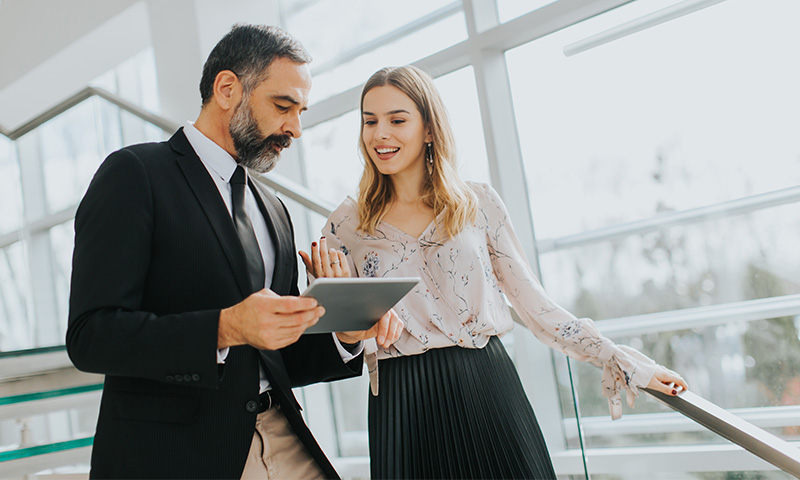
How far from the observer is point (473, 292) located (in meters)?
1.73

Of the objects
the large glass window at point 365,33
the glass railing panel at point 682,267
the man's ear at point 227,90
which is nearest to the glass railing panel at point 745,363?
the glass railing panel at point 682,267

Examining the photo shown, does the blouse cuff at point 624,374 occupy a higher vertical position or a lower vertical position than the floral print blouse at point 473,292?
lower

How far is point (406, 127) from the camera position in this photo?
1.91 m

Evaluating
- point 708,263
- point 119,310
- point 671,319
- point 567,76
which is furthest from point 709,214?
point 119,310

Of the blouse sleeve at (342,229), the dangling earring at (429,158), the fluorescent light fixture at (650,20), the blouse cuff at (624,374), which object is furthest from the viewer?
the fluorescent light fixture at (650,20)

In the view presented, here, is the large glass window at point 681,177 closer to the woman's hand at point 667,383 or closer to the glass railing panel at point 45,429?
the woman's hand at point 667,383

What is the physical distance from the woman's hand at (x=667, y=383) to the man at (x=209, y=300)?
0.61 meters

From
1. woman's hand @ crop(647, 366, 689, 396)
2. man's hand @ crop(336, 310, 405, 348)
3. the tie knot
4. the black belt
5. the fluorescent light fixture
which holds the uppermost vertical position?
the fluorescent light fixture

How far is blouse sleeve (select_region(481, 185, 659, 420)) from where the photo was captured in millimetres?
1580

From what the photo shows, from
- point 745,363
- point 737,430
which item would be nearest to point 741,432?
point 737,430

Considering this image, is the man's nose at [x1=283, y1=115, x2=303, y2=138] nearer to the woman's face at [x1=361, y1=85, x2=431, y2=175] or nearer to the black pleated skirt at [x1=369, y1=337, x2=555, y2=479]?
the woman's face at [x1=361, y1=85, x2=431, y2=175]

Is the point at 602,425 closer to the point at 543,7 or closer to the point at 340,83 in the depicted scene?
the point at 543,7

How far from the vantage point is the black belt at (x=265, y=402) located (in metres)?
1.37

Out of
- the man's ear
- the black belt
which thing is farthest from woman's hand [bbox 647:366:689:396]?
the man's ear
